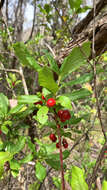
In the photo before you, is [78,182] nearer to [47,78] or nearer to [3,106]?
[47,78]

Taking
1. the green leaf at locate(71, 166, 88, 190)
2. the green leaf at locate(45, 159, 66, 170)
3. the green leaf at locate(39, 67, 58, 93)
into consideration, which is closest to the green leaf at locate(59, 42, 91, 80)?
the green leaf at locate(39, 67, 58, 93)

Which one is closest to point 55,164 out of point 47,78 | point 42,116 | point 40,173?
point 40,173

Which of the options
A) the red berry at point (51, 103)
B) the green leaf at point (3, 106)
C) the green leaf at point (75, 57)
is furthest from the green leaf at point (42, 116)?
the green leaf at point (3, 106)

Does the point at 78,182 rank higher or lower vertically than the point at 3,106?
lower

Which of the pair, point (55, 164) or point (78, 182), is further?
point (55, 164)

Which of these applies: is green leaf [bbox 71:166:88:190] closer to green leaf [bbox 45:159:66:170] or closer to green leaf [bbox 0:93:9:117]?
green leaf [bbox 45:159:66:170]

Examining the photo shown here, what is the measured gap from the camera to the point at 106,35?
2.29ft

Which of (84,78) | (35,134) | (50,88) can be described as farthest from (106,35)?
(35,134)

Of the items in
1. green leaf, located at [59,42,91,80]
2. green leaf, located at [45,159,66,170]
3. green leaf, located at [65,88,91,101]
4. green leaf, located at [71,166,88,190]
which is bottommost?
green leaf, located at [45,159,66,170]

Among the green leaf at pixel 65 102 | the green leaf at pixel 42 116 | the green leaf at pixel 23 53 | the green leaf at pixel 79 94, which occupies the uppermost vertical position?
the green leaf at pixel 23 53

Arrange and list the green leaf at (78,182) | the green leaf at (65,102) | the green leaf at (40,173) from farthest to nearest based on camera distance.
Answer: the green leaf at (40,173) < the green leaf at (65,102) < the green leaf at (78,182)

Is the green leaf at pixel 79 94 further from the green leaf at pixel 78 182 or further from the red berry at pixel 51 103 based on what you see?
the green leaf at pixel 78 182

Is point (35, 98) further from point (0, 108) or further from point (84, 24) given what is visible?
point (84, 24)

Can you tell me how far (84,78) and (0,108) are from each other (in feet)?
1.36
